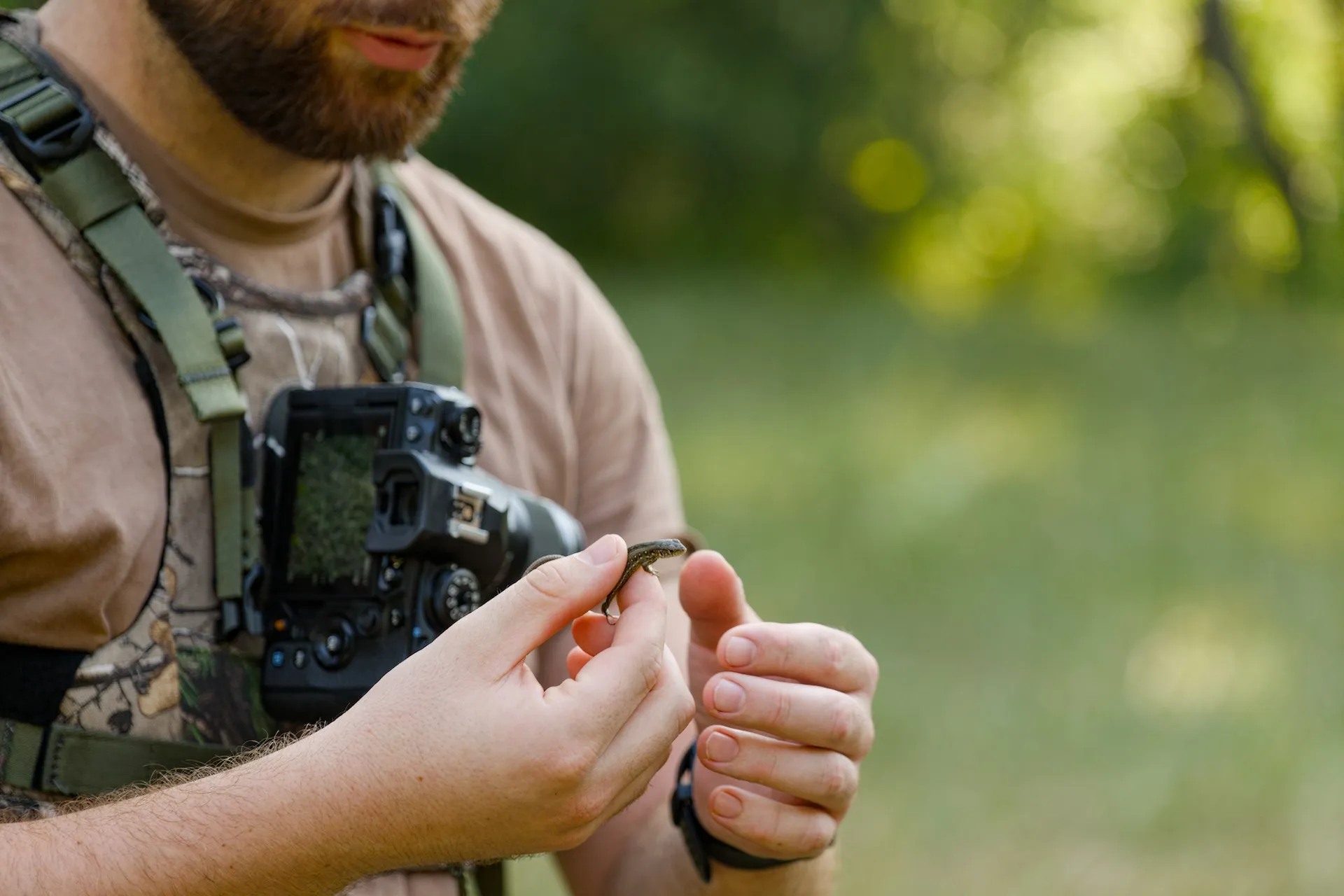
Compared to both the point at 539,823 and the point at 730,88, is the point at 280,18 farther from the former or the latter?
the point at 730,88

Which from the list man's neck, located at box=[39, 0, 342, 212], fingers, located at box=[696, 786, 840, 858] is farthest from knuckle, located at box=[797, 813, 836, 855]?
man's neck, located at box=[39, 0, 342, 212]

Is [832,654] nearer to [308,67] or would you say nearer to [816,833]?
[816,833]

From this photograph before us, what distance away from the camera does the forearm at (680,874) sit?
6.01 feet

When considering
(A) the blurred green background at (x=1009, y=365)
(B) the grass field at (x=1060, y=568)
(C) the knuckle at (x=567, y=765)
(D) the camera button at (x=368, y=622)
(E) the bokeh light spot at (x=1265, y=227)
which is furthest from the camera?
(E) the bokeh light spot at (x=1265, y=227)

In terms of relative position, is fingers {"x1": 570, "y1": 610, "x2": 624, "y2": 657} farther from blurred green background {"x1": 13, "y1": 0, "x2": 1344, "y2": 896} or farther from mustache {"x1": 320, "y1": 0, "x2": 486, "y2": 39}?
blurred green background {"x1": 13, "y1": 0, "x2": 1344, "y2": 896}

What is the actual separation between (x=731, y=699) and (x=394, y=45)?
2.92ft

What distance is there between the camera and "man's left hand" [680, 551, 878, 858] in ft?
5.27

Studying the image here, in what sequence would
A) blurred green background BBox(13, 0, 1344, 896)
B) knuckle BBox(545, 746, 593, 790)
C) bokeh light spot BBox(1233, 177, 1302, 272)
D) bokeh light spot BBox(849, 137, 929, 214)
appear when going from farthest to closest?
bokeh light spot BBox(849, 137, 929, 214) < bokeh light spot BBox(1233, 177, 1302, 272) < blurred green background BBox(13, 0, 1344, 896) < knuckle BBox(545, 746, 593, 790)

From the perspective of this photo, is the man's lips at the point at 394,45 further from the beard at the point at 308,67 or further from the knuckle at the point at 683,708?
the knuckle at the point at 683,708

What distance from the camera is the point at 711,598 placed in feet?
5.55

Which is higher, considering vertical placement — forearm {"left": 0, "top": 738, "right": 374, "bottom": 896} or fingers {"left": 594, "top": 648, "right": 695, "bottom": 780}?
fingers {"left": 594, "top": 648, "right": 695, "bottom": 780}

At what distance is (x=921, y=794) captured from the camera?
14.2 feet

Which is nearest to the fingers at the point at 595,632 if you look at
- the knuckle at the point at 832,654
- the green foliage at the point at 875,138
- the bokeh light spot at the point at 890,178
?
the knuckle at the point at 832,654

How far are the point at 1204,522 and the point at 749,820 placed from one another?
509 cm
